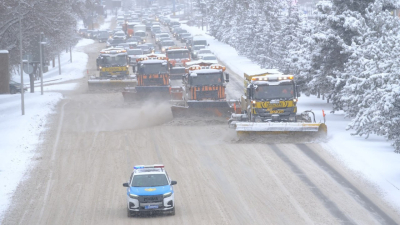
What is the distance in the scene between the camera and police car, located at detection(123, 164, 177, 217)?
17.6m

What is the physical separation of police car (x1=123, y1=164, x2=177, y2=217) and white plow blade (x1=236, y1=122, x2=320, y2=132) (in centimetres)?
1001

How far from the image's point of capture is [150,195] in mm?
17562

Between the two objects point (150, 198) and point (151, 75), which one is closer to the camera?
point (150, 198)

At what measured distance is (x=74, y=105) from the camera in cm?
4116

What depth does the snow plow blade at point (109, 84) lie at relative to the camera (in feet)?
154

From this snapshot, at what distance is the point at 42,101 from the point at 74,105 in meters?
2.73

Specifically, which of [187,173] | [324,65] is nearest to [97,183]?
[187,173]

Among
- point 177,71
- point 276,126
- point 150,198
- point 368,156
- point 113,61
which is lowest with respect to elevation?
point 368,156

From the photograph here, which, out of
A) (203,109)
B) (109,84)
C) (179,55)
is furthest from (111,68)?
(203,109)

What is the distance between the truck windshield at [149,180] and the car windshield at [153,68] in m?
22.8

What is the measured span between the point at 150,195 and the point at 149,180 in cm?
60

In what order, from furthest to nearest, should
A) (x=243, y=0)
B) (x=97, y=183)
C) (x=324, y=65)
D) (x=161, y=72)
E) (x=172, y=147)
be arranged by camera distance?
(x=243, y=0) → (x=161, y=72) → (x=324, y=65) → (x=172, y=147) → (x=97, y=183)

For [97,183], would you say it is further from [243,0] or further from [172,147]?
[243,0]

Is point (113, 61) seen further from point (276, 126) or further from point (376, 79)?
point (376, 79)
